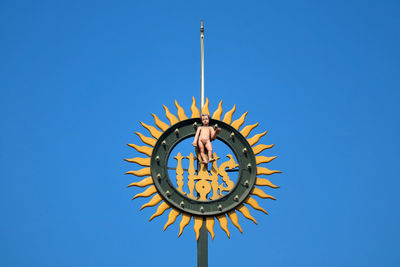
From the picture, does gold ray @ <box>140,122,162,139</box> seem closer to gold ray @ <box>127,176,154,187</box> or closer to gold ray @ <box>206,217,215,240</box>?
gold ray @ <box>127,176,154,187</box>

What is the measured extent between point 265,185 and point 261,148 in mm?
855

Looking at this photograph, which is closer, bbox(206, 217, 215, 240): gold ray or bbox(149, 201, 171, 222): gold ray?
bbox(149, 201, 171, 222): gold ray

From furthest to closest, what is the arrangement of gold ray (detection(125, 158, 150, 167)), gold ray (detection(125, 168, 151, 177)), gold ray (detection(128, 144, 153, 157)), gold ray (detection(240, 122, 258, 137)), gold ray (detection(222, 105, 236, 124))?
gold ray (detection(222, 105, 236, 124))
gold ray (detection(240, 122, 258, 137))
gold ray (detection(128, 144, 153, 157))
gold ray (detection(125, 158, 150, 167))
gold ray (detection(125, 168, 151, 177))

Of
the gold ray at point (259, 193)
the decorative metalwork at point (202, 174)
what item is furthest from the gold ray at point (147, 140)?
the gold ray at point (259, 193)

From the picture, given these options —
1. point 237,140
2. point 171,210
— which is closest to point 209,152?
point 237,140

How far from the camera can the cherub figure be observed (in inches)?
539

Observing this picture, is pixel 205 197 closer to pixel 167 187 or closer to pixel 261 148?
pixel 167 187

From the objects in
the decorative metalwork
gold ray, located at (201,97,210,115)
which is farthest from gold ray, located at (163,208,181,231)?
gold ray, located at (201,97,210,115)

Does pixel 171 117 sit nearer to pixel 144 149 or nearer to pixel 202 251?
pixel 144 149

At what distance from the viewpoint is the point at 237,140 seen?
1392 centimetres

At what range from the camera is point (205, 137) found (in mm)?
13703

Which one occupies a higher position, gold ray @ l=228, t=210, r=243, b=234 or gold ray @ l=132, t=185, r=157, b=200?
gold ray @ l=132, t=185, r=157, b=200

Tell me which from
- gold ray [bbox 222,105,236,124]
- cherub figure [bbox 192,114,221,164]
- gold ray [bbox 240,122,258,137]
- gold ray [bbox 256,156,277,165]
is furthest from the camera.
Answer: gold ray [bbox 222,105,236,124]

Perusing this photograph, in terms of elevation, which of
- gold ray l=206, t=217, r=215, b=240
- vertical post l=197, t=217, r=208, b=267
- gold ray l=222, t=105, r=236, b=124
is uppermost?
gold ray l=222, t=105, r=236, b=124
